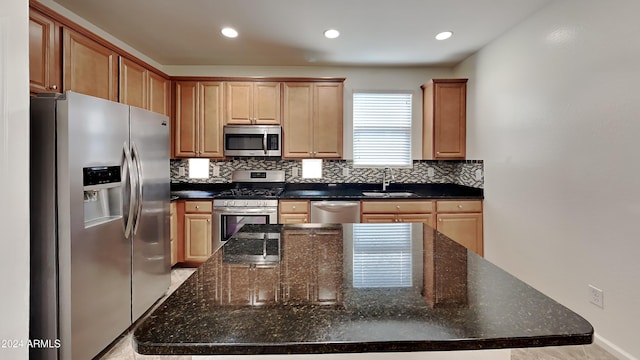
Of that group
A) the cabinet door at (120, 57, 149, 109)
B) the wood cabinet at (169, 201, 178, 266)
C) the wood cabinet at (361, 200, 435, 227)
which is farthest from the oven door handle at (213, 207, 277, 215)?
the cabinet door at (120, 57, 149, 109)

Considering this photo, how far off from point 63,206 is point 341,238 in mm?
1566

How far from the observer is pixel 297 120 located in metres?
3.87

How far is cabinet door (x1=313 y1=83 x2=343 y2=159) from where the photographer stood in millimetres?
3863

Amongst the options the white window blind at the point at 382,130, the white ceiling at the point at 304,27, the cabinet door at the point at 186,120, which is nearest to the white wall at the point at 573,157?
the white ceiling at the point at 304,27

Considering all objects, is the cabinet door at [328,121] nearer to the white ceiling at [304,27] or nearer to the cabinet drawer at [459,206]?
the white ceiling at [304,27]

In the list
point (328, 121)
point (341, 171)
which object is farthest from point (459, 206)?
point (328, 121)

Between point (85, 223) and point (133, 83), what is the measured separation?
1809 millimetres

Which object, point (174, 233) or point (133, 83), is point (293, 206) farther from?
point (133, 83)

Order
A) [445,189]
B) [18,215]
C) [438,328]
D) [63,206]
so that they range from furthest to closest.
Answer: [445,189] < [63,206] < [18,215] < [438,328]

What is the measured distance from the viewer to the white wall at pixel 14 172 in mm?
1149

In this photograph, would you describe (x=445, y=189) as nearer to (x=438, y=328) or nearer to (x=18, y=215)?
(x=438, y=328)

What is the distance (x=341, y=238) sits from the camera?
60.7 inches

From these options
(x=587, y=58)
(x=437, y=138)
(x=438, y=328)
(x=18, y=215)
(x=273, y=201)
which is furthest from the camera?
(x=437, y=138)

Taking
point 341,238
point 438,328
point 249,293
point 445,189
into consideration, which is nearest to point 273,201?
point 341,238
